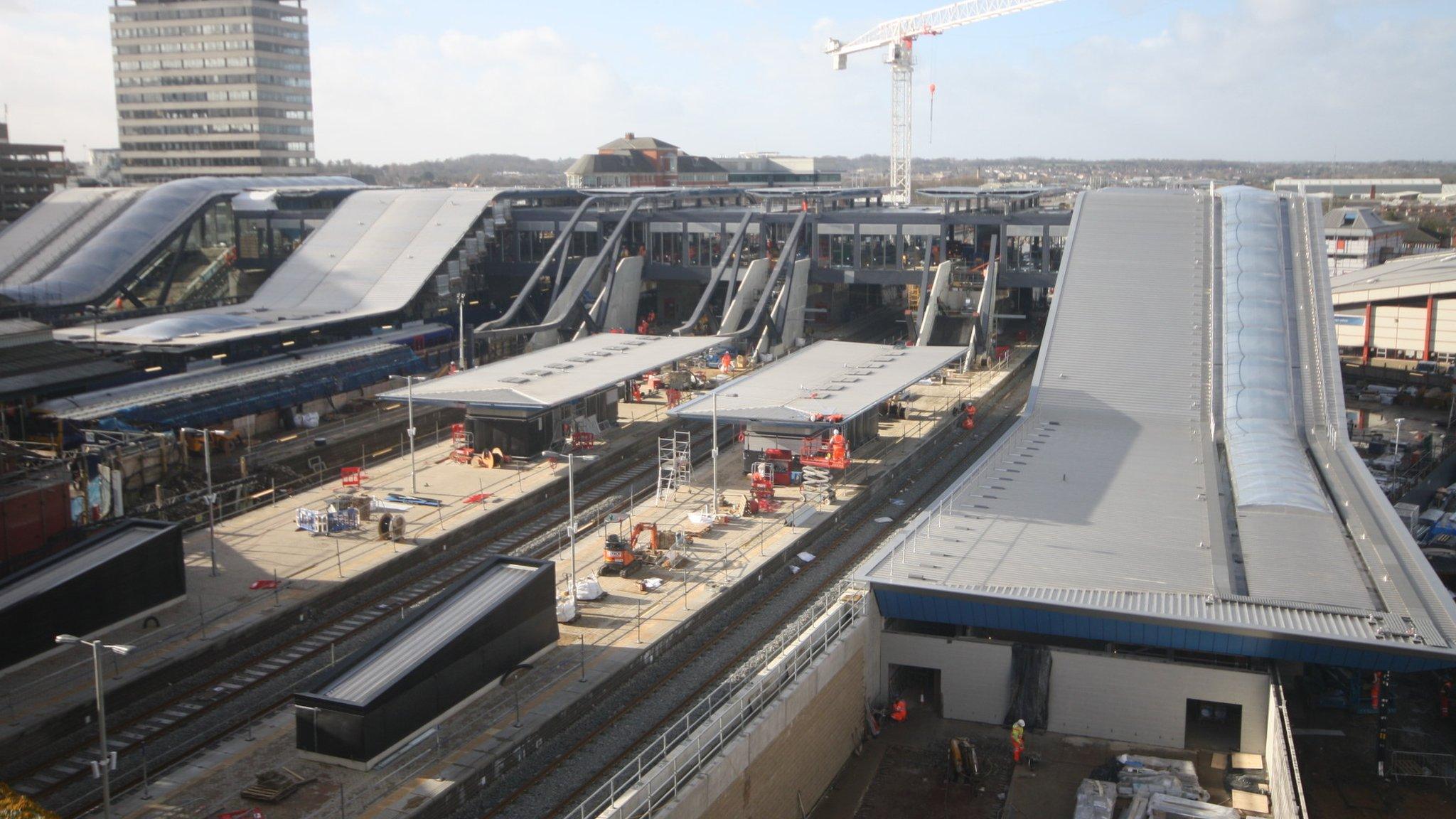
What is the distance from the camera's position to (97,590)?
23719 millimetres

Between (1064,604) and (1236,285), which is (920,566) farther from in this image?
(1236,285)

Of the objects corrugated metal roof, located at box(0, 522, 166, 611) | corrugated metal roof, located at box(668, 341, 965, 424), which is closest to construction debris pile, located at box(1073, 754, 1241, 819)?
corrugated metal roof, located at box(668, 341, 965, 424)

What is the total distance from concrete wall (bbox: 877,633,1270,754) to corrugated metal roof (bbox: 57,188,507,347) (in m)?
31.6

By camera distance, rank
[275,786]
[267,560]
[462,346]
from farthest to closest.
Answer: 1. [462,346]
2. [267,560]
3. [275,786]

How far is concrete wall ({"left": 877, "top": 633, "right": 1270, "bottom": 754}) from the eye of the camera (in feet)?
72.4

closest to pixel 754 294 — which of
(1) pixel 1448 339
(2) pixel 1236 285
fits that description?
(2) pixel 1236 285

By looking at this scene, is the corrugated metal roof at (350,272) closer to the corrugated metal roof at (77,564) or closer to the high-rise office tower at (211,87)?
the corrugated metal roof at (77,564)

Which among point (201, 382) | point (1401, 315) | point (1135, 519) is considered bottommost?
point (1135, 519)

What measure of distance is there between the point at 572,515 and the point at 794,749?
9.13 metres

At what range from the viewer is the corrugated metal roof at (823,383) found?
3481 centimetres

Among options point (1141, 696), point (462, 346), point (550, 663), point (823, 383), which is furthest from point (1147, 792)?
point (462, 346)

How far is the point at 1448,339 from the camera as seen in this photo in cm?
5631

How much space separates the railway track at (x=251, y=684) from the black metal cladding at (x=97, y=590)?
2647mm

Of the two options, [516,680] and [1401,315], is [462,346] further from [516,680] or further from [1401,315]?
[1401,315]
